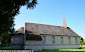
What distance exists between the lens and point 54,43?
36.3 m

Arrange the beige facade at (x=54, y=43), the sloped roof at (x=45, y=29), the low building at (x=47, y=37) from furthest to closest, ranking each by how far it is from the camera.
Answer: the sloped roof at (x=45, y=29) → the low building at (x=47, y=37) → the beige facade at (x=54, y=43)

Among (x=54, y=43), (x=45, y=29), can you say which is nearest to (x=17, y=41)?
(x=45, y=29)

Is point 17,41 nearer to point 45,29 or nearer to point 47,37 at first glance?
point 47,37

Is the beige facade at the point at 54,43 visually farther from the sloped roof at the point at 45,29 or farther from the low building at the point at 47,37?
the sloped roof at the point at 45,29

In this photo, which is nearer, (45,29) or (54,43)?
(54,43)

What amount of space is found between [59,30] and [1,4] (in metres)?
31.8

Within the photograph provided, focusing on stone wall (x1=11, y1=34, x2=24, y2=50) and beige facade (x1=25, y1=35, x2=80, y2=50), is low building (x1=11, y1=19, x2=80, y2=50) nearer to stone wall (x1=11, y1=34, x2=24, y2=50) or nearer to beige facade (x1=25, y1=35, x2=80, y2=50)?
beige facade (x1=25, y1=35, x2=80, y2=50)

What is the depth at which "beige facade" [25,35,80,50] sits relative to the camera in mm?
29206

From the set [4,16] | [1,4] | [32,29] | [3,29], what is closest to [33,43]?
[32,29]

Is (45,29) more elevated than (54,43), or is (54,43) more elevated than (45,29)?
(45,29)

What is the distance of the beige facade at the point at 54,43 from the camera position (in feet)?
95.8

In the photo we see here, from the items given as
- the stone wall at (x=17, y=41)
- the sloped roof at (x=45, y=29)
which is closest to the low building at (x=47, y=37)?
the sloped roof at (x=45, y=29)

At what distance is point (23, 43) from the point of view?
2919cm

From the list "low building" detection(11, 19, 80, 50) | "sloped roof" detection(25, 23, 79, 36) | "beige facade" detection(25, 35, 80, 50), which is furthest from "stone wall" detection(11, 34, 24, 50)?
"sloped roof" detection(25, 23, 79, 36)
